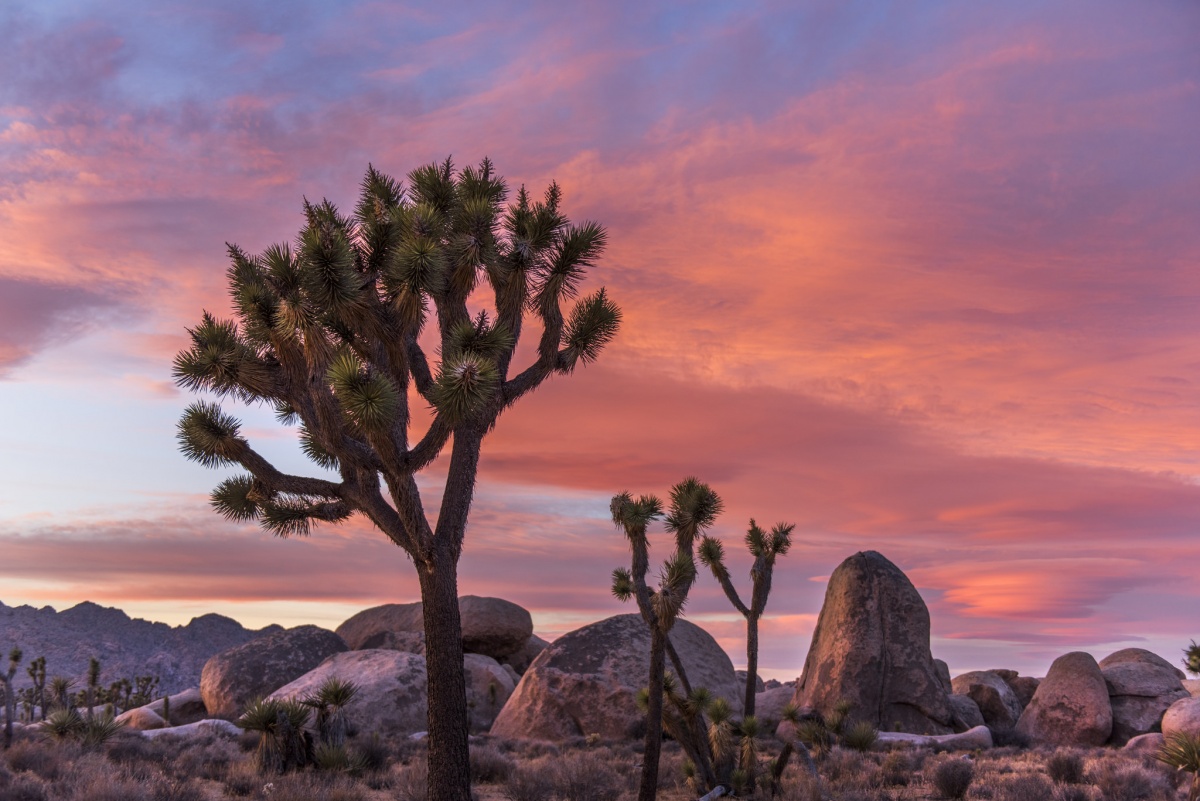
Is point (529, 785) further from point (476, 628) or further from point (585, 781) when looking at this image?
point (476, 628)

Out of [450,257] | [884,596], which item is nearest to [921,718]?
[884,596]

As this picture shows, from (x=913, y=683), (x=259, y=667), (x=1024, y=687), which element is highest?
(x=913, y=683)

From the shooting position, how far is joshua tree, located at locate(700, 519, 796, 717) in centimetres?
2302

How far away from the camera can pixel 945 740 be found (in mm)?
24062

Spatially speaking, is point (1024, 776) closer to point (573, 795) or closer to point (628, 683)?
point (573, 795)

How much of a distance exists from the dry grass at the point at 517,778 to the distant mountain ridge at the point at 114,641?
57.1 m

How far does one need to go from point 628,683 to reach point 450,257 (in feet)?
46.9

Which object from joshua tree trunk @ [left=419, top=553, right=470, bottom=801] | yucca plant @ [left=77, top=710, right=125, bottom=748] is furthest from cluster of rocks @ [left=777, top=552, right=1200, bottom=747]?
yucca plant @ [left=77, top=710, right=125, bottom=748]

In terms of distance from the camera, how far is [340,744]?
17.8 m

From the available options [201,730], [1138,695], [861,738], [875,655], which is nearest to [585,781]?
[861,738]

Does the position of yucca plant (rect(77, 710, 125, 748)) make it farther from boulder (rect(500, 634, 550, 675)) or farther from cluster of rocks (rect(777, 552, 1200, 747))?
cluster of rocks (rect(777, 552, 1200, 747))

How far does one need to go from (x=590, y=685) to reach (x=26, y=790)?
47.7ft

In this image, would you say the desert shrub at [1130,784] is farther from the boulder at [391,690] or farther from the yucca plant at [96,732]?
the yucca plant at [96,732]

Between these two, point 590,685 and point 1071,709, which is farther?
point 1071,709
